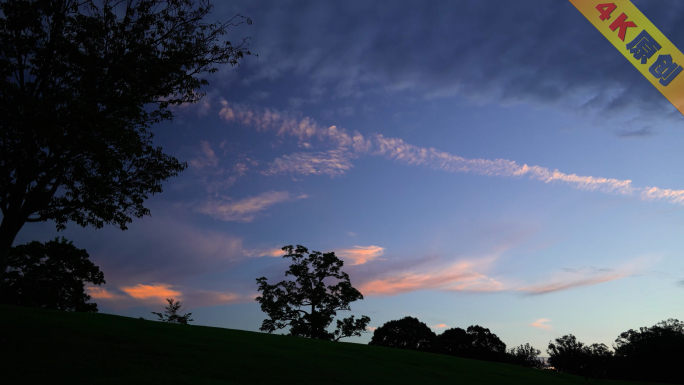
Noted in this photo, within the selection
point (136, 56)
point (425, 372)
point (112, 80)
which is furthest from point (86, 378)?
point (425, 372)

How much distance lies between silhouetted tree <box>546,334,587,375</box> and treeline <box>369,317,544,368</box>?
15005 mm

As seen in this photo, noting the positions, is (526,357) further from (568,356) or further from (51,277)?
(51,277)

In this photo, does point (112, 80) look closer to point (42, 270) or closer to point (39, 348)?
point (39, 348)

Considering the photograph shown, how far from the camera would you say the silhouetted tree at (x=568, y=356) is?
296ft

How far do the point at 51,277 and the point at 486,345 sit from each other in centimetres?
10011

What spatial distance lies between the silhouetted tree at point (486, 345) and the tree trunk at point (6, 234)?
→ 111 metres

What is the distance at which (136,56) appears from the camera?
16828 mm

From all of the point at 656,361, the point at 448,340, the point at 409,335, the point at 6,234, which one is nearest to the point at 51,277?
the point at 6,234

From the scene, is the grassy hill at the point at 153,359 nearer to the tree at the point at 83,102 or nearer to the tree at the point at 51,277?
the tree at the point at 83,102

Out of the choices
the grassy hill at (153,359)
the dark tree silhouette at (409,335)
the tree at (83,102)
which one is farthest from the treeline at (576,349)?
the tree at (83,102)

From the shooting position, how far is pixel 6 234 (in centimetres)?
1509

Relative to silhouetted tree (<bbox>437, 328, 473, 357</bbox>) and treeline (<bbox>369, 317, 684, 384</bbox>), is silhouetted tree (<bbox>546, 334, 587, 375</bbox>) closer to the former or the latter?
treeline (<bbox>369, 317, 684, 384</bbox>)

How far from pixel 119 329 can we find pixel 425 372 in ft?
63.4

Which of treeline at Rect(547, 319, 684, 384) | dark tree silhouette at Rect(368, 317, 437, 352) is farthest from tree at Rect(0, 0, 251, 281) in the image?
dark tree silhouette at Rect(368, 317, 437, 352)
